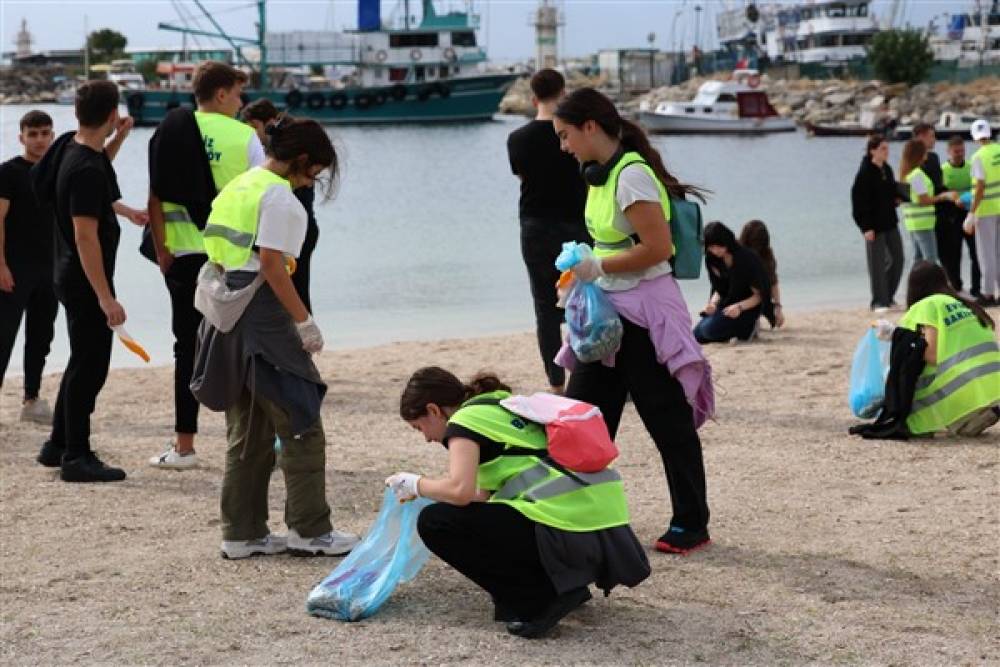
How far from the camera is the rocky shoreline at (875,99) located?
67.3m

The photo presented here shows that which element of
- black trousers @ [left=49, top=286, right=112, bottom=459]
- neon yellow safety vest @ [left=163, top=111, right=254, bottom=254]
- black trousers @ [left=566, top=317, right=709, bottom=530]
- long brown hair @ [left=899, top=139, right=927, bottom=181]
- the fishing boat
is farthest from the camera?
the fishing boat

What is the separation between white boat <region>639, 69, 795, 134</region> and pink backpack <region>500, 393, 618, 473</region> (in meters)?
63.3

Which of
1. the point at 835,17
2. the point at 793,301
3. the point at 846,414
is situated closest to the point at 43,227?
the point at 846,414

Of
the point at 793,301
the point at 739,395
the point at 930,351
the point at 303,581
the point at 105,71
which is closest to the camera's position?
the point at 303,581

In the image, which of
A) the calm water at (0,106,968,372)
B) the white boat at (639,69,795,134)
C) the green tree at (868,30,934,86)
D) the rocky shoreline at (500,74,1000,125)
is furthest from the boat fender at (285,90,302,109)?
→ the green tree at (868,30,934,86)

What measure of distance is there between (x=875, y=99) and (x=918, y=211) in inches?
2397

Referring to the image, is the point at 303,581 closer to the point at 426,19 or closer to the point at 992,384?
the point at 992,384

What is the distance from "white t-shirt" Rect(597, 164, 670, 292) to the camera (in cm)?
488

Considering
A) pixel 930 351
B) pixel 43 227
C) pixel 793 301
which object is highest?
pixel 43 227

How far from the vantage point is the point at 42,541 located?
5453mm

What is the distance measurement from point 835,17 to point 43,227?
92.6 m

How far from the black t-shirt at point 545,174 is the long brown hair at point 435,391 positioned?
2847 millimetres

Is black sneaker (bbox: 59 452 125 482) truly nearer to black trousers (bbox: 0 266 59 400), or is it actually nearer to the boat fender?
black trousers (bbox: 0 266 59 400)

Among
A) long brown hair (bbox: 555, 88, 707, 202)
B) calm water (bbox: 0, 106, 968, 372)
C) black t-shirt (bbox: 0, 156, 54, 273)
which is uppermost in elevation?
long brown hair (bbox: 555, 88, 707, 202)
